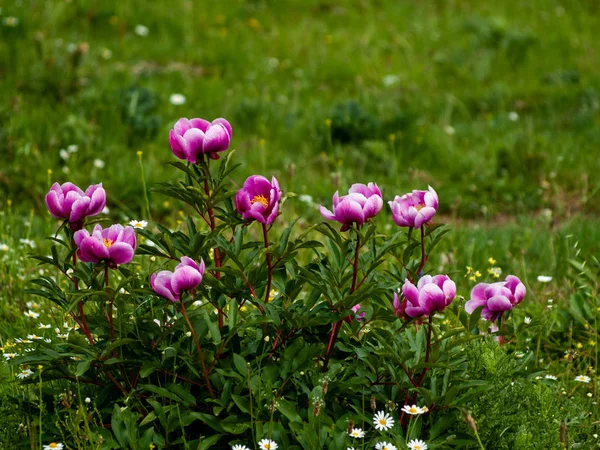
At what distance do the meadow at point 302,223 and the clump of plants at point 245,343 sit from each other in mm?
11

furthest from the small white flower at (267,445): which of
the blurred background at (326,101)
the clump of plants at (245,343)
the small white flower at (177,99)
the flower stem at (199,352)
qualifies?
the small white flower at (177,99)

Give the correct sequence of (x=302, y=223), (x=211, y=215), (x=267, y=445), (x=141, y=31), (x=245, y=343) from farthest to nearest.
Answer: (x=141, y=31)
(x=302, y=223)
(x=245, y=343)
(x=211, y=215)
(x=267, y=445)

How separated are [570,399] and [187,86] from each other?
4.31 m

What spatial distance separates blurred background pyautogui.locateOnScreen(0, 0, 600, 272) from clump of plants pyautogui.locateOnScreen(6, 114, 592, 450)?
1414 mm

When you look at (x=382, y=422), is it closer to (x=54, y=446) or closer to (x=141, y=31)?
(x=54, y=446)

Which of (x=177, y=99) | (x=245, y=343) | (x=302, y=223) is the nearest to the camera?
(x=245, y=343)

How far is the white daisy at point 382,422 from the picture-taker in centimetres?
225

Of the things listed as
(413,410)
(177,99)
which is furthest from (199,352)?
(177,99)

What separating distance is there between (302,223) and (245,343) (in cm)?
214

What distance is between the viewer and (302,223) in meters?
4.47

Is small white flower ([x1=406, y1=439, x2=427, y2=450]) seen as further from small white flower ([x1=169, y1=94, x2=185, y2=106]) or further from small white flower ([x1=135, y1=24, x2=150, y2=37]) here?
small white flower ([x1=135, y1=24, x2=150, y2=37])

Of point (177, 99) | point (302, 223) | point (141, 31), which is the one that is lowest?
point (302, 223)

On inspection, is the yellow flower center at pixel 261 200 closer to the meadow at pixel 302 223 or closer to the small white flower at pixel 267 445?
the meadow at pixel 302 223

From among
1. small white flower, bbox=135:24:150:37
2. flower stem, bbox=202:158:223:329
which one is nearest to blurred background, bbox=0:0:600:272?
small white flower, bbox=135:24:150:37
